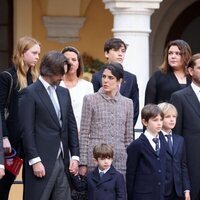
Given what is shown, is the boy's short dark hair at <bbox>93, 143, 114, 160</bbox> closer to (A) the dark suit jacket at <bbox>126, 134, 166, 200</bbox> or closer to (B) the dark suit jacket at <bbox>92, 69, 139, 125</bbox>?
(A) the dark suit jacket at <bbox>126, 134, 166, 200</bbox>

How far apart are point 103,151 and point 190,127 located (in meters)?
0.97

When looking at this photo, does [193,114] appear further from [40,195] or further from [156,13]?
[156,13]

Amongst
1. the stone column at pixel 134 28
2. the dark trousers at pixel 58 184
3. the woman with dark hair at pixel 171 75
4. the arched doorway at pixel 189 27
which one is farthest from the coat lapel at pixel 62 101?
the arched doorway at pixel 189 27

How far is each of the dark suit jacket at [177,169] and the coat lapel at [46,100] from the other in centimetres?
115

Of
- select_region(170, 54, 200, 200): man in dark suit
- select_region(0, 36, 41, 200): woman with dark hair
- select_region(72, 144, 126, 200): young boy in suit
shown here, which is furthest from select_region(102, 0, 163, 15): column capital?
select_region(72, 144, 126, 200): young boy in suit

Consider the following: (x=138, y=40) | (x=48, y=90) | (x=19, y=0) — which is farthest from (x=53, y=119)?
(x=19, y=0)

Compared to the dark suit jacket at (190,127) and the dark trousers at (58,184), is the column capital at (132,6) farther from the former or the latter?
the dark trousers at (58,184)

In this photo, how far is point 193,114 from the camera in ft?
28.6

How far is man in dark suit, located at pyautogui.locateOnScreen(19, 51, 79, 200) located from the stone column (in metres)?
4.45

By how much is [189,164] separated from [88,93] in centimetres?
107

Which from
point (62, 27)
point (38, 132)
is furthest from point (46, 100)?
point (62, 27)

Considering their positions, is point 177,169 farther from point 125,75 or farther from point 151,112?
point 125,75

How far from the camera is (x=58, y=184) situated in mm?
7895

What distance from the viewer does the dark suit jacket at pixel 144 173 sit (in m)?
8.32
